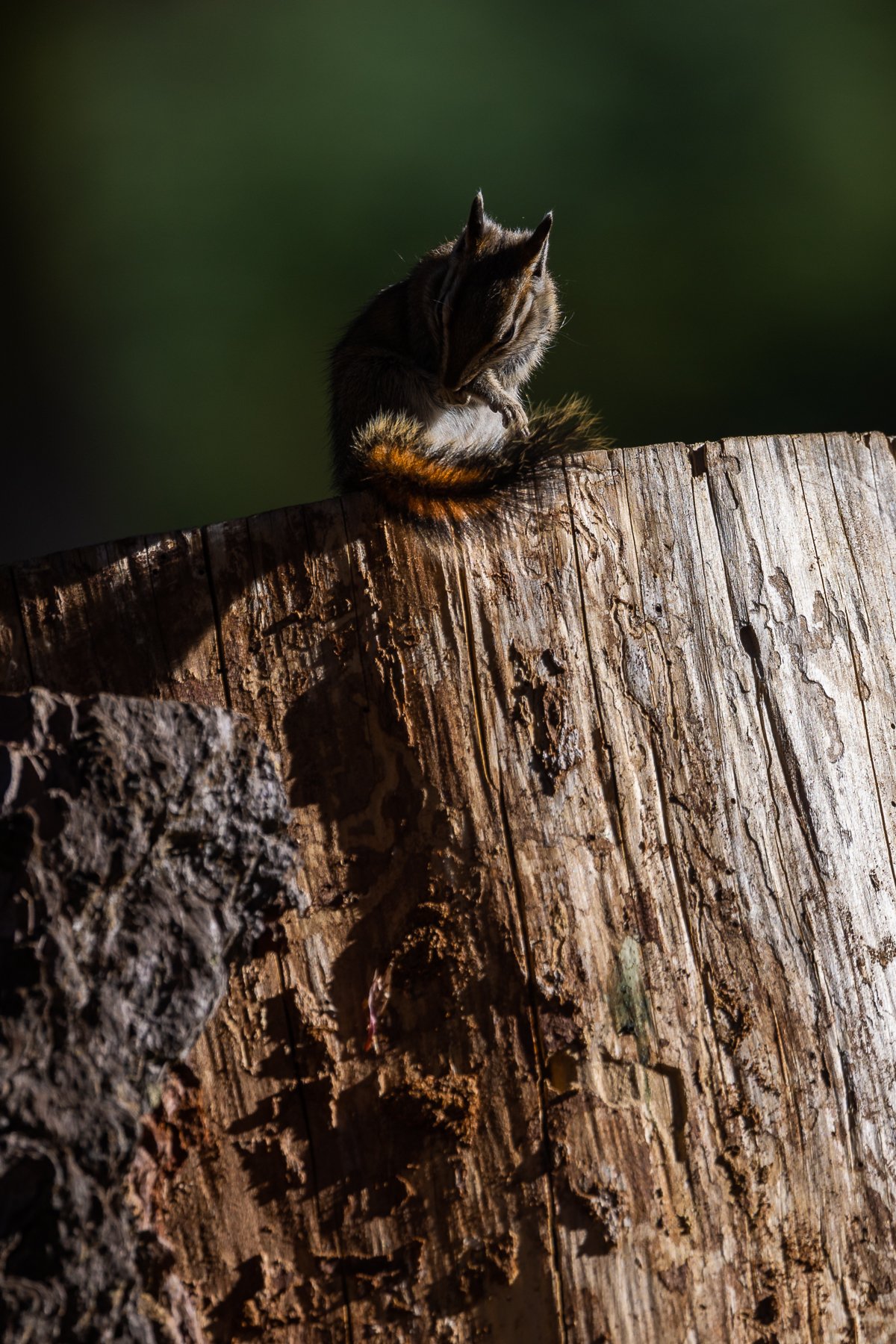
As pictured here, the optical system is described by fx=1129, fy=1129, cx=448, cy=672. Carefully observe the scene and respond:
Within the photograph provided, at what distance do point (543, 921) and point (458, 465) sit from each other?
1.74ft

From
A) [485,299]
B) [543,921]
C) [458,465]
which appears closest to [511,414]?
[485,299]

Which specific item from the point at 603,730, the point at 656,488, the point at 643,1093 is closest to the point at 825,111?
the point at 656,488

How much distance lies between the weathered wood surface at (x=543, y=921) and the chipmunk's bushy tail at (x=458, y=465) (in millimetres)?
35

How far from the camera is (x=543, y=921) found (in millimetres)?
1110

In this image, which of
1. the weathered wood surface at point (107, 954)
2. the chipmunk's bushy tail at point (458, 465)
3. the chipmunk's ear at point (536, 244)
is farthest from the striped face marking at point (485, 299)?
the weathered wood surface at point (107, 954)

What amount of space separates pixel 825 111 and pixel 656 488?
3381mm

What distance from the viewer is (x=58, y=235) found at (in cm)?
412

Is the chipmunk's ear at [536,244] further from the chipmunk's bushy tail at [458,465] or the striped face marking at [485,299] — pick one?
the chipmunk's bushy tail at [458,465]

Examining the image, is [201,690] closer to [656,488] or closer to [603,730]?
[603,730]

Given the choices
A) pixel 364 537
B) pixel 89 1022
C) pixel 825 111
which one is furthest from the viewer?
pixel 825 111

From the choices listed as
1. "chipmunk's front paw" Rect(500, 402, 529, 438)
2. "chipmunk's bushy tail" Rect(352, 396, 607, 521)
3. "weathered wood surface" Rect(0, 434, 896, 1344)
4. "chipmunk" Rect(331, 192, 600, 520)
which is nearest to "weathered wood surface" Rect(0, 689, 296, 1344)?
"weathered wood surface" Rect(0, 434, 896, 1344)

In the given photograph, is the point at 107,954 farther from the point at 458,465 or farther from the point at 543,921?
the point at 458,465

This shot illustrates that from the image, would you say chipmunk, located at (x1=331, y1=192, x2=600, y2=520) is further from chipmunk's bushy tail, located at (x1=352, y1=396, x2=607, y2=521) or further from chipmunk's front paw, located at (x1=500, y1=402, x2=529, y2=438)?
chipmunk's bushy tail, located at (x1=352, y1=396, x2=607, y2=521)

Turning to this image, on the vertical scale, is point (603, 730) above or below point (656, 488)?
below
